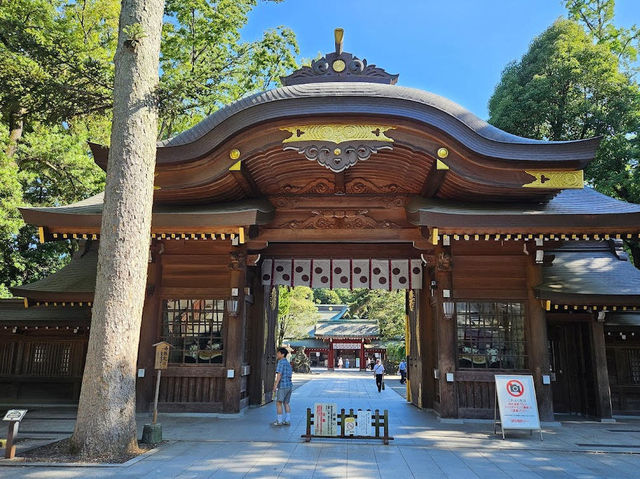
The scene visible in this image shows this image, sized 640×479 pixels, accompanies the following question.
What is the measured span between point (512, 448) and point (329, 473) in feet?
10.4

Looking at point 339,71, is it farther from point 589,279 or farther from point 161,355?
point 589,279

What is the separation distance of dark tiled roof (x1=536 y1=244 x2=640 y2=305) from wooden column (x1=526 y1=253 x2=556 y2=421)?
263mm

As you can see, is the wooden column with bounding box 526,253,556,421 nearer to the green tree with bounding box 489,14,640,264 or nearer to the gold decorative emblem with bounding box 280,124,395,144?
the gold decorative emblem with bounding box 280,124,395,144

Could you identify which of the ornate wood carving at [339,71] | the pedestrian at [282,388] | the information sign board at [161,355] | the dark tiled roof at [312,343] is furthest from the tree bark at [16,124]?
the dark tiled roof at [312,343]

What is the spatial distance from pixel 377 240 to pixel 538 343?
12.5 feet

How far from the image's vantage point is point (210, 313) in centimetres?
982

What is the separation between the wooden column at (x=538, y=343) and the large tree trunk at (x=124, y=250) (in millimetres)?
7276

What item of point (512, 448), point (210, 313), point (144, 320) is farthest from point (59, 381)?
point (512, 448)

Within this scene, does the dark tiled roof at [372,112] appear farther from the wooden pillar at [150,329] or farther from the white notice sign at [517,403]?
the white notice sign at [517,403]

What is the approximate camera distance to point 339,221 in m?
10.0

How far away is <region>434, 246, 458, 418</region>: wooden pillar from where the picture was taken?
884 cm

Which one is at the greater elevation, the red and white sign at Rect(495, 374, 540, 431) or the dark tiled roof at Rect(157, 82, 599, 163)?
the dark tiled roof at Rect(157, 82, 599, 163)

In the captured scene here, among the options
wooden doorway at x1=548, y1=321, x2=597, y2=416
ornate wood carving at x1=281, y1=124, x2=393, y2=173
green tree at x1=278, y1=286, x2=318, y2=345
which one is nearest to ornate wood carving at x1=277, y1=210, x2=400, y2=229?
ornate wood carving at x1=281, y1=124, x2=393, y2=173

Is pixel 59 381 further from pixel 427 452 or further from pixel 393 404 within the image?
pixel 427 452
